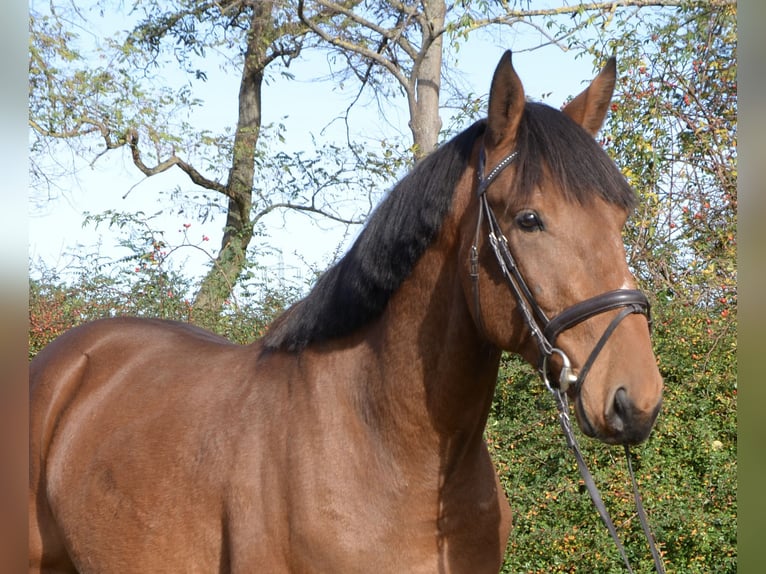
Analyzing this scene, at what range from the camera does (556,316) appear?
2.10m

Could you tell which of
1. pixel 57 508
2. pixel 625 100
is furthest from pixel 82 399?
pixel 625 100

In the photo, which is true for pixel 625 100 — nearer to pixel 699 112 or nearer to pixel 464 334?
pixel 699 112

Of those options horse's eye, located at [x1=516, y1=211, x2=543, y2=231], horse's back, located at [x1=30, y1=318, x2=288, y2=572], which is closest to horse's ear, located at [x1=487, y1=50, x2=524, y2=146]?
horse's eye, located at [x1=516, y1=211, x2=543, y2=231]

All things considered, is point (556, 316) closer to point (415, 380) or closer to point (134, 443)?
point (415, 380)

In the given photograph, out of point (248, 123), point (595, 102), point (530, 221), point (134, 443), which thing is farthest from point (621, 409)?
point (248, 123)

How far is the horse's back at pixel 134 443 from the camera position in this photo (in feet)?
9.00

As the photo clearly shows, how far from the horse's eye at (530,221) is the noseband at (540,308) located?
0.21 feet

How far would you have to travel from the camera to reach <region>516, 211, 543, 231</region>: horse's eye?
2170mm

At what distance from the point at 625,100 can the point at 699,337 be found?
79.9 inches

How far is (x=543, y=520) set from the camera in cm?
513

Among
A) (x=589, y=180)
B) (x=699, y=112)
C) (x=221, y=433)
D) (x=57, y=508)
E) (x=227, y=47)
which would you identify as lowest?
(x=57, y=508)

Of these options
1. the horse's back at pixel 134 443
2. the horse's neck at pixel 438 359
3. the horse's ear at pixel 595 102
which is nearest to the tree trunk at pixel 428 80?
the horse's back at pixel 134 443

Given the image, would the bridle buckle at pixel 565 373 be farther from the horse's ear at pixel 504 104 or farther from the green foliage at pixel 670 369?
the green foliage at pixel 670 369
